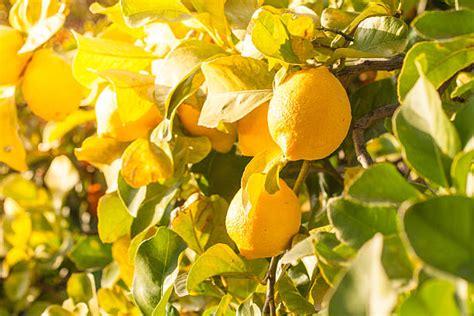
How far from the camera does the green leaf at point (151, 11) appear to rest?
79 cm

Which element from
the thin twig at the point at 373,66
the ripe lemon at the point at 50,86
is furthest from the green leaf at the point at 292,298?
the ripe lemon at the point at 50,86

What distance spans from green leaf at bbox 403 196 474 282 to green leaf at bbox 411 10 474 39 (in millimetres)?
162

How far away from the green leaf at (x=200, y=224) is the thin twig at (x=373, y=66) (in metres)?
0.23

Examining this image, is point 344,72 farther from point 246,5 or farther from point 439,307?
point 439,307

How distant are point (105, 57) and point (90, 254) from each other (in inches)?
17.9

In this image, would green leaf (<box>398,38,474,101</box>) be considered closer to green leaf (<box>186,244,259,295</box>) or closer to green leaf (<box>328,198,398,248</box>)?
green leaf (<box>328,198,398,248</box>)

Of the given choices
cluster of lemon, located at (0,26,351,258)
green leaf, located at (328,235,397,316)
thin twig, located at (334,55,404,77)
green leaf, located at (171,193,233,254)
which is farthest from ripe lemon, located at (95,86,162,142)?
green leaf, located at (328,235,397,316)

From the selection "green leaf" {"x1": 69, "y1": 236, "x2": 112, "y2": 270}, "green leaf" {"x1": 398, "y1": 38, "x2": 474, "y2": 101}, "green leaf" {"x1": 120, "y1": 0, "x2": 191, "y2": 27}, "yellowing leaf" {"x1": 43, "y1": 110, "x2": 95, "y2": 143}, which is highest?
"green leaf" {"x1": 398, "y1": 38, "x2": 474, "y2": 101}

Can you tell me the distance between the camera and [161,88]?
2.56 feet

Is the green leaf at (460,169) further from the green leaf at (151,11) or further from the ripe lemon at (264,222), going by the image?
the green leaf at (151,11)

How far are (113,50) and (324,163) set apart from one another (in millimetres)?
316

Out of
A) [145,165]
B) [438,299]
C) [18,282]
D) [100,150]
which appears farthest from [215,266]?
[18,282]

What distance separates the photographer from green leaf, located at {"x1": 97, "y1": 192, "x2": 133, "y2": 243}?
957 millimetres

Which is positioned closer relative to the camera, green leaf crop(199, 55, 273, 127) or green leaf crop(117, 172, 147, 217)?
green leaf crop(199, 55, 273, 127)
